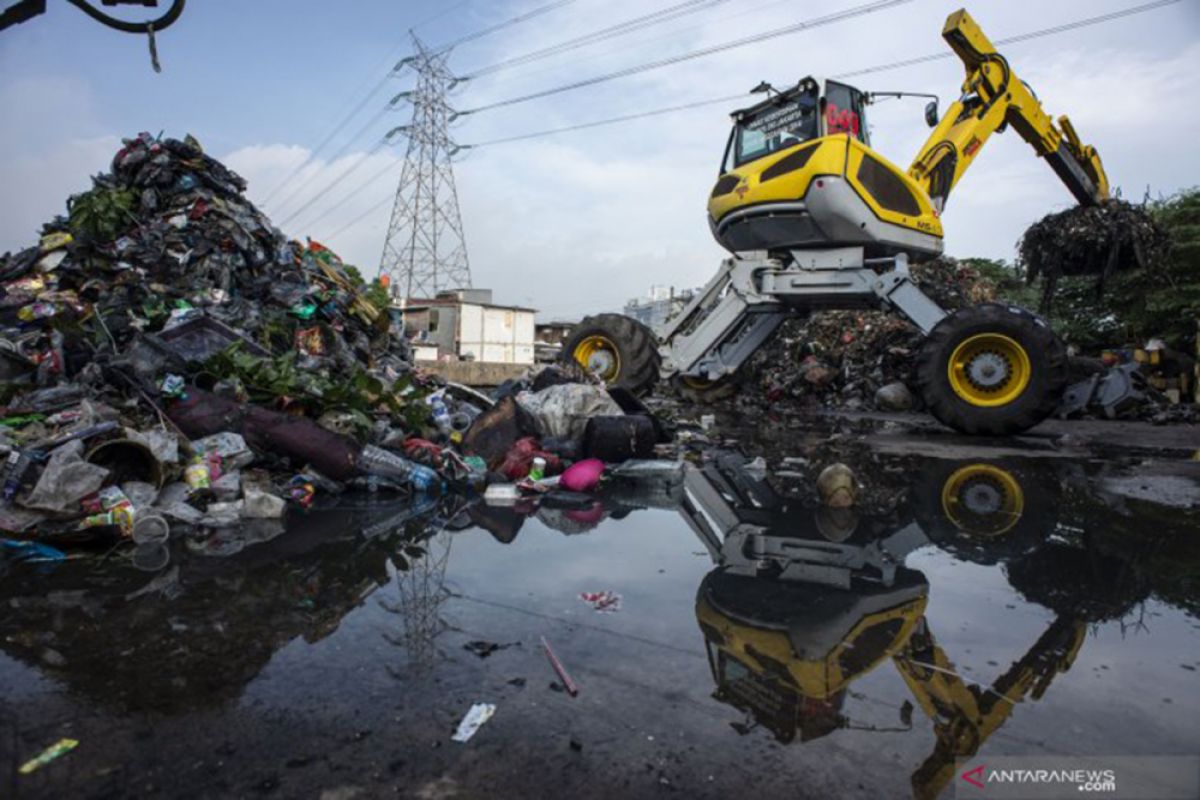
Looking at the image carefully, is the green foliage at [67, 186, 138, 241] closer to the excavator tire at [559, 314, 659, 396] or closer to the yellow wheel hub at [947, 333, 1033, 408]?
the excavator tire at [559, 314, 659, 396]

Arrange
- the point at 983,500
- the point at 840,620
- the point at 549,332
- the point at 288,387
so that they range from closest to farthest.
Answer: the point at 840,620 < the point at 983,500 < the point at 288,387 < the point at 549,332

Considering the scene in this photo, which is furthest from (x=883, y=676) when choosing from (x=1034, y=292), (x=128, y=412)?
(x=1034, y=292)

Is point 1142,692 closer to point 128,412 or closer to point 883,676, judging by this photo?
point 883,676

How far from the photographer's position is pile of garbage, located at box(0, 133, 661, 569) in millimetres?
3115

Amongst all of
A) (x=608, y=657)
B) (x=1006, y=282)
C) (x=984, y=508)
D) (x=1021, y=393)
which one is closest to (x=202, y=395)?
(x=608, y=657)

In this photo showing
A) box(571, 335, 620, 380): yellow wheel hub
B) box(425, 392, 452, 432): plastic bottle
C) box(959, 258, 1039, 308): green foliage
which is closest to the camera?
box(425, 392, 452, 432): plastic bottle

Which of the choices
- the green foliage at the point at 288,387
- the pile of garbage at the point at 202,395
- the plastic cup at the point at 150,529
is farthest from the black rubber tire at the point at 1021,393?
the plastic cup at the point at 150,529

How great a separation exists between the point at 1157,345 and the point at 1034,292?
5.70 m

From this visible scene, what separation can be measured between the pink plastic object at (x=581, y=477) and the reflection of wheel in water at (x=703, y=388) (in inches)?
Result: 238

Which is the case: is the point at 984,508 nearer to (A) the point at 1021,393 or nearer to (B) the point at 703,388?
(A) the point at 1021,393

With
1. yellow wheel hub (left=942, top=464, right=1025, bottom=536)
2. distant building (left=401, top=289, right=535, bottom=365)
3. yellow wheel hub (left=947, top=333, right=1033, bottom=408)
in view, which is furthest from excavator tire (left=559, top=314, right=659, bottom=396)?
distant building (left=401, top=289, right=535, bottom=365)

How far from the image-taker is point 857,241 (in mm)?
6922

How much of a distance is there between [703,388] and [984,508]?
6916 millimetres

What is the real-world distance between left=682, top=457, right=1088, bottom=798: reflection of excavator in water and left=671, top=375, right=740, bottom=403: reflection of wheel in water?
6.69 metres
